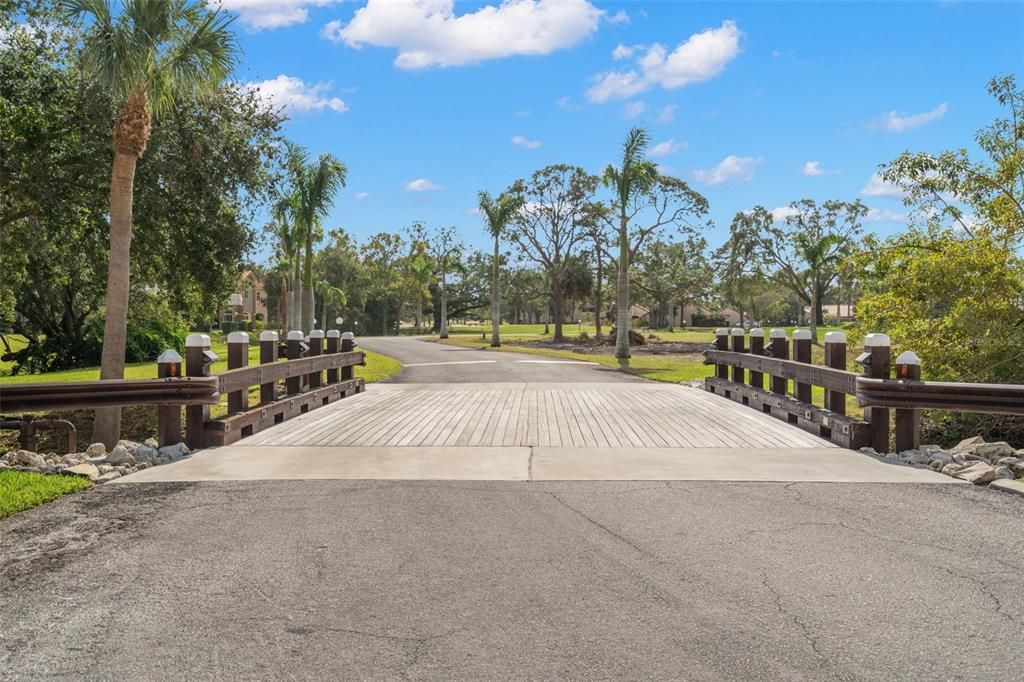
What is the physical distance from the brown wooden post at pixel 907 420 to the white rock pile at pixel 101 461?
7.67 meters

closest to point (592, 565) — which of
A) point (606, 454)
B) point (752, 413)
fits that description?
point (606, 454)

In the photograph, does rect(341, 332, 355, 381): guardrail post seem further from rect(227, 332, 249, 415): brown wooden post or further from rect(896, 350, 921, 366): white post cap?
rect(896, 350, 921, 366): white post cap

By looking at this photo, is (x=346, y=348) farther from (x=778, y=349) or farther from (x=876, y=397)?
(x=876, y=397)

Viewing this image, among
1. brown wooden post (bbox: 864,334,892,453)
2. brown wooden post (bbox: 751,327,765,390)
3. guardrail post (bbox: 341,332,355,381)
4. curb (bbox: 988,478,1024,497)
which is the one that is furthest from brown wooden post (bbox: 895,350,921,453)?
guardrail post (bbox: 341,332,355,381)

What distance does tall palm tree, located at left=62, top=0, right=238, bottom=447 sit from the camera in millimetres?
11594

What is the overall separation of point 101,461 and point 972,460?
8.62m

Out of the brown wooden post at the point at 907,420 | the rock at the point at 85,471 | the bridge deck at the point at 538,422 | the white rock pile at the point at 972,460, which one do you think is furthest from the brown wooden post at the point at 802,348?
the rock at the point at 85,471

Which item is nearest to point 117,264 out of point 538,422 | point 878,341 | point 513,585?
point 538,422

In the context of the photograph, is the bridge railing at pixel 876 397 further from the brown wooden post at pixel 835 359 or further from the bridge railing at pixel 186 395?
the bridge railing at pixel 186 395

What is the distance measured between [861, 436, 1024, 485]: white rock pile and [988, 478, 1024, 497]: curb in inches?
4.1

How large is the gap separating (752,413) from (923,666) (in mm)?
8690

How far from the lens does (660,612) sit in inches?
148

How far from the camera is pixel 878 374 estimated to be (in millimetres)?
8578

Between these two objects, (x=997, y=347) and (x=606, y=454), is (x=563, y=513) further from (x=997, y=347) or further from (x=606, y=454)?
(x=997, y=347)
